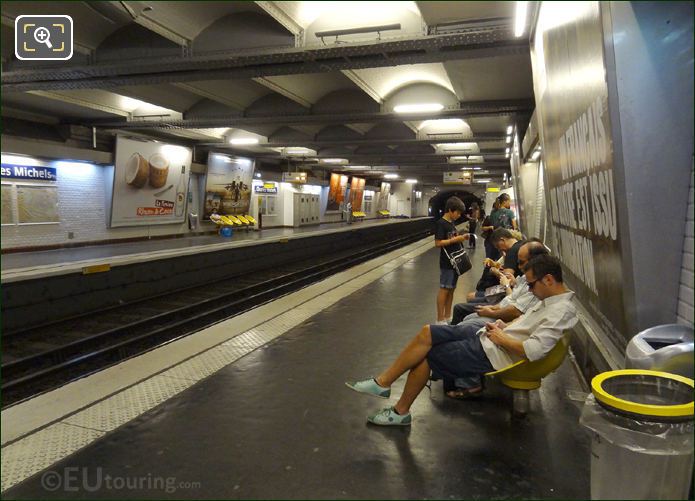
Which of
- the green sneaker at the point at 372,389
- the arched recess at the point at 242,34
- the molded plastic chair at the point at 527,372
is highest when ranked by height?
the arched recess at the point at 242,34

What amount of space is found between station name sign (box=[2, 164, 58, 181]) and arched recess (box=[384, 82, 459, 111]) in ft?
27.7

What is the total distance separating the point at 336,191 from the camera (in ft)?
92.6

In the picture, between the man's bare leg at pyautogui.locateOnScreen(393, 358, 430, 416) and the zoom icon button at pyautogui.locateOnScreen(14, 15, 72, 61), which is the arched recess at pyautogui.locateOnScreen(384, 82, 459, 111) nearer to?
the zoom icon button at pyautogui.locateOnScreen(14, 15, 72, 61)

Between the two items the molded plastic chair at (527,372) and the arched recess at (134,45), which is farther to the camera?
the arched recess at (134,45)

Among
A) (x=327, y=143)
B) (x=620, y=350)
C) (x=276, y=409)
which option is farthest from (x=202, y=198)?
(x=620, y=350)

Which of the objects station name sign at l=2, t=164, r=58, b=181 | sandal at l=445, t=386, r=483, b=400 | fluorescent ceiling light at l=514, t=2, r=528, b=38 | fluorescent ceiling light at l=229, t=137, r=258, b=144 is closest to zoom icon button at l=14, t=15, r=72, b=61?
fluorescent ceiling light at l=514, t=2, r=528, b=38

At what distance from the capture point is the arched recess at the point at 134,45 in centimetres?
582

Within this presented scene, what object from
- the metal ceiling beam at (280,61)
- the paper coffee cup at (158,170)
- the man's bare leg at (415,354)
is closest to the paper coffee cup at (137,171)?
the paper coffee cup at (158,170)

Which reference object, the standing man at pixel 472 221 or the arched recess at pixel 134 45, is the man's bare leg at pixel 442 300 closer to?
the arched recess at pixel 134 45

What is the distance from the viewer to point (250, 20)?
18.0 feet

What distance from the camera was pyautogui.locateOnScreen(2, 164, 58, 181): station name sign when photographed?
9.86 meters

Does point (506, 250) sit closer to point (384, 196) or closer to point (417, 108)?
point (417, 108)

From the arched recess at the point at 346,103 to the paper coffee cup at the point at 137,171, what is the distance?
6706mm

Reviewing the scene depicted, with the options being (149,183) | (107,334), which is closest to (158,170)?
(149,183)
